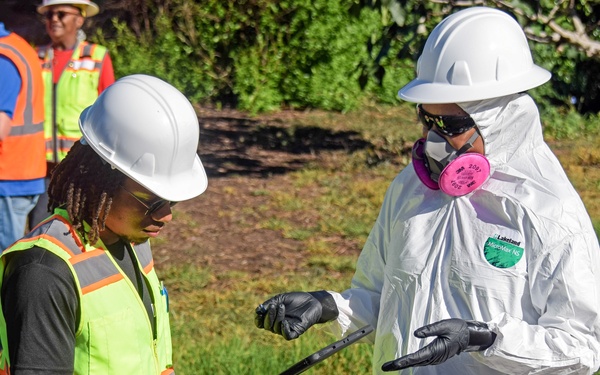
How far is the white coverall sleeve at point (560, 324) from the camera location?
2.72 m

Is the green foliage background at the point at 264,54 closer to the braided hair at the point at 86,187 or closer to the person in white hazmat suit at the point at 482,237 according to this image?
the person in white hazmat suit at the point at 482,237

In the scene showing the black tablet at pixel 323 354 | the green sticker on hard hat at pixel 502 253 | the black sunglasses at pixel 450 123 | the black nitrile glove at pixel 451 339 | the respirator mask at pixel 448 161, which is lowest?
the black tablet at pixel 323 354

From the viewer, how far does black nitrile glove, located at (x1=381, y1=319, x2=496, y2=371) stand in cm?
271

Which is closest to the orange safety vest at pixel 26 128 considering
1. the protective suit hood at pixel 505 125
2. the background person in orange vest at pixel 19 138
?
the background person in orange vest at pixel 19 138

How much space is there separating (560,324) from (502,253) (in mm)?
245

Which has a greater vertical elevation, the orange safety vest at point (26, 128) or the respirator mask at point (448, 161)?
the respirator mask at point (448, 161)

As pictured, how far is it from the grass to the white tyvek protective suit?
213cm

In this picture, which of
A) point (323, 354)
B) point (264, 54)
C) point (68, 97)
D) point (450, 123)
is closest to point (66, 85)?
point (68, 97)

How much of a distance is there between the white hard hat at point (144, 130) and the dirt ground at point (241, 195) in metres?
4.64

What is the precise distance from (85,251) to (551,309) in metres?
1.22

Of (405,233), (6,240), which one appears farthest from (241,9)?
(405,233)

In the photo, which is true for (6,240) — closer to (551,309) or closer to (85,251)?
(85,251)

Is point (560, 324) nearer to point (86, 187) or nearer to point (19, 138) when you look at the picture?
point (86, 187)

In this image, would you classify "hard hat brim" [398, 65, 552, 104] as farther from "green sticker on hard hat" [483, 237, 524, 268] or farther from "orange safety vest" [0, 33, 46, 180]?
"orange safety vest" [0, 33, 46, 180]
